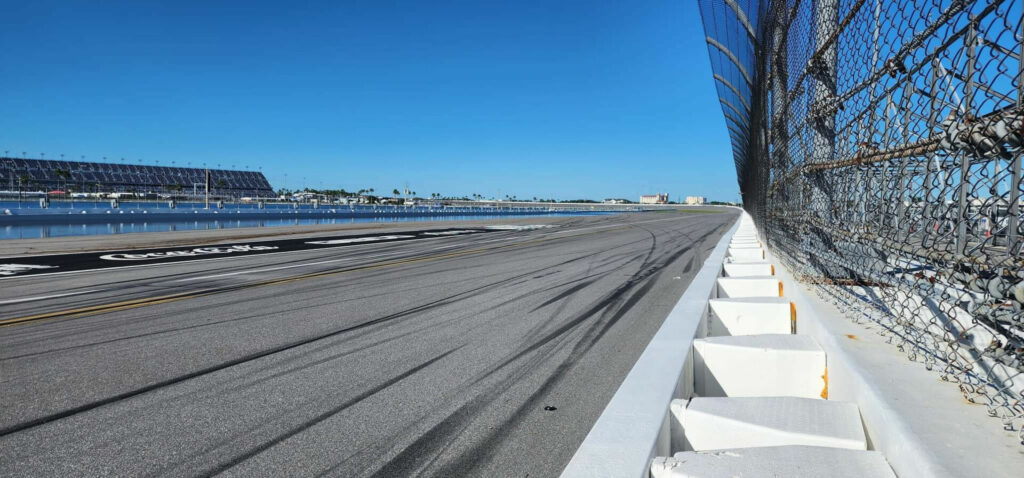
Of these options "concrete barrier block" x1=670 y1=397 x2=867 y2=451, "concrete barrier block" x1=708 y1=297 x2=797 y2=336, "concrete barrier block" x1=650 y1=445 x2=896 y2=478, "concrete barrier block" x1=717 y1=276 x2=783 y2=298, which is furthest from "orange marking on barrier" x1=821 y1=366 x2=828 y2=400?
"concrete barrier block" x1=717 y1=276 x2=783 y2=298

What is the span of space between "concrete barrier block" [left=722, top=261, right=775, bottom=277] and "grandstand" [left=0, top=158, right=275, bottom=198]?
133 m

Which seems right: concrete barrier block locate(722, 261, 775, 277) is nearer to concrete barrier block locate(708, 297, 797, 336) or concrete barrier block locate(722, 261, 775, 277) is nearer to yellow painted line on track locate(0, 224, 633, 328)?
concrete barrier block locate(708, 297, 797, 336)

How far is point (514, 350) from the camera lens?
4.79 metres

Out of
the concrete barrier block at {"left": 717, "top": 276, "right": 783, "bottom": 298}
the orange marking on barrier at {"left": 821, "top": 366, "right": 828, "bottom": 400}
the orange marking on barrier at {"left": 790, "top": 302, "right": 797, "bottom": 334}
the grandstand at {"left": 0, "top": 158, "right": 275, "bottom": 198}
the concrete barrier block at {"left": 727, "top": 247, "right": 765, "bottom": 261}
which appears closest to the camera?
the orange marking on barrier at {"left": 821, "top": 366, "right": 828, "bottom": 400}

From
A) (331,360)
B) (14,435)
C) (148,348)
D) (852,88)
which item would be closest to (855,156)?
(852,88)

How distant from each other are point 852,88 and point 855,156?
0.41 m

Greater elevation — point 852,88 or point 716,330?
point 852,88

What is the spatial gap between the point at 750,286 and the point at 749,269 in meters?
1.27

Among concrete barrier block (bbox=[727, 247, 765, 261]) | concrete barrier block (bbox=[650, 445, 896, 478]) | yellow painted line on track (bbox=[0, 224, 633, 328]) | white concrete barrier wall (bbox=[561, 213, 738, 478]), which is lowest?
yellow painted line on track (bbox=[0, 224, 633, 328])

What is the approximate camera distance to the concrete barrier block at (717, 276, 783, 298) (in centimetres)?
514

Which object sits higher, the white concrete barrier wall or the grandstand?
the grandstand

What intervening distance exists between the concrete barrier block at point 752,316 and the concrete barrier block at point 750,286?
1.14 metres

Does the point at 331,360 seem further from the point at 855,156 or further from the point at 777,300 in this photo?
the point at 855,156

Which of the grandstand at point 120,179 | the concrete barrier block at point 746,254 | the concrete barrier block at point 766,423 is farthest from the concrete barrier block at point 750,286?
the grandstand at point 120,179
